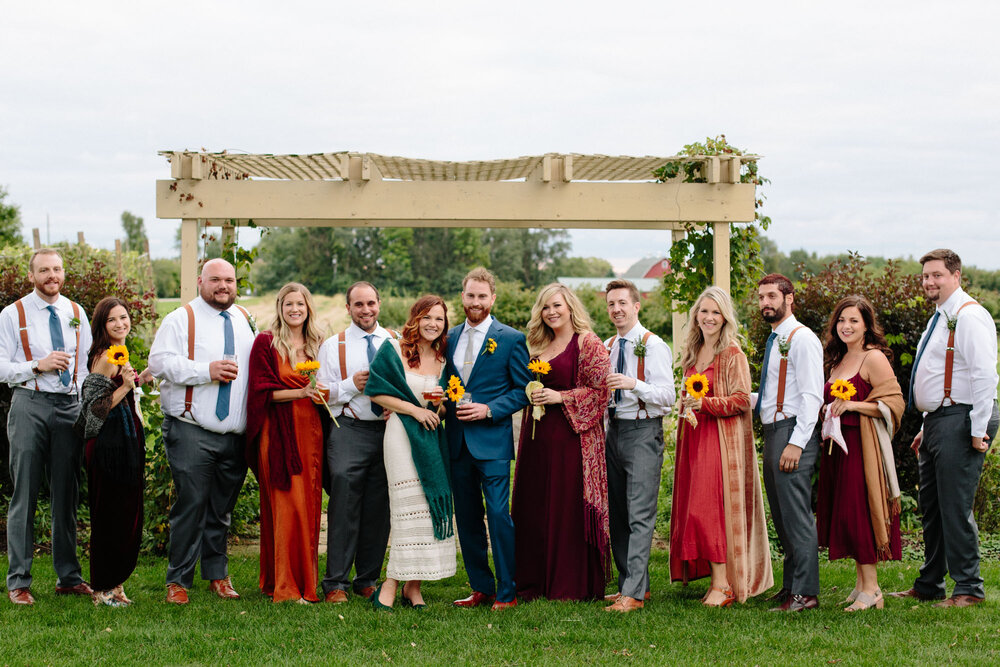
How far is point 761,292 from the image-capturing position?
568cm

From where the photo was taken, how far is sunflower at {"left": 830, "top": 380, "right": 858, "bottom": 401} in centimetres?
535

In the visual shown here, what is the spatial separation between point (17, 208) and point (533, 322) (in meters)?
22.7

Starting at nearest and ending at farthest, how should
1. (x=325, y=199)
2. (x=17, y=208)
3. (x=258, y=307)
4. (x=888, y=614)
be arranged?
(x=888, y=614), (x=325, y=199), (x=17, y=208), (x=258, y=307)

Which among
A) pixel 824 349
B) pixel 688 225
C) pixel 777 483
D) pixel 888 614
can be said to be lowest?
pixel 888 614

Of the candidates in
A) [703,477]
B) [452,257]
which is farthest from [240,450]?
[452,257]

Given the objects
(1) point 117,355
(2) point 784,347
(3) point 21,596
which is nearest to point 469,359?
(2) point 784,347

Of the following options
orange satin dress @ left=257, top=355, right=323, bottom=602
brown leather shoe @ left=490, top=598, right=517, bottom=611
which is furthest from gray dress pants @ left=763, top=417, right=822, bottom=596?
orange satin dress @ left=257, top=355, right=323, bottom=602

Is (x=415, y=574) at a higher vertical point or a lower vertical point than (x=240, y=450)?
lower

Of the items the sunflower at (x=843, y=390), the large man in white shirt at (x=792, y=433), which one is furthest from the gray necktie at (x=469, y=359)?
the sunflower at (x=843, y=390)

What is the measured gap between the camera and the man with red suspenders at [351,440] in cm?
579

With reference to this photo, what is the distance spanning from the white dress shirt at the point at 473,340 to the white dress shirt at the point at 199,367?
4.50ft

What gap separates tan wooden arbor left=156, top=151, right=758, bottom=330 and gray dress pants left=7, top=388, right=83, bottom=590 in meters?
1.80

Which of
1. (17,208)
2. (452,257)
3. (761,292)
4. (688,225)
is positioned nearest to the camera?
(761,292)

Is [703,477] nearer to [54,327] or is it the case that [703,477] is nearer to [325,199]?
[325,199]
